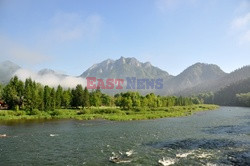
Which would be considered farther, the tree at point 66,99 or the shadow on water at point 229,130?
the tree at point 66,99

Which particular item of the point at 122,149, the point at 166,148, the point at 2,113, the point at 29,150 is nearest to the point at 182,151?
the point at 166,148

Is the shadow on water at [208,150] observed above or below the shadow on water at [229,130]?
below

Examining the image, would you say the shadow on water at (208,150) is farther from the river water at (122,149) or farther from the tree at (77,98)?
the tree at (77,98)

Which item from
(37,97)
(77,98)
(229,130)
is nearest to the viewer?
(229,130)

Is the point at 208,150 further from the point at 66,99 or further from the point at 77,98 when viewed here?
the point at 77,98

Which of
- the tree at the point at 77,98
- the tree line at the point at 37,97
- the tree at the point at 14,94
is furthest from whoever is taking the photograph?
the tree at the point at 77,98

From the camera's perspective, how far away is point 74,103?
129 metres

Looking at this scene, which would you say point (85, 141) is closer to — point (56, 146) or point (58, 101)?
point (56, 146)

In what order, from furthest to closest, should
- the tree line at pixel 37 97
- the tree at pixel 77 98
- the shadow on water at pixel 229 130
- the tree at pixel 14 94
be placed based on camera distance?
the tree at pixel 77 98, the tree at pixel 14 94, the tree line at pixel 37 97, the shadow on water at pixel 229 130

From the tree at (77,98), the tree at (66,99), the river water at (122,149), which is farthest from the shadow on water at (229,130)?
the tree at (66,99)

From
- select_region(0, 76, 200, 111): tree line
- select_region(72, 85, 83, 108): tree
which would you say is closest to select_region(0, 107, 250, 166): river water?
select_region(0, 76, 200, 111): tree line

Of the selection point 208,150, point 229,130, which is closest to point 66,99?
point 229,130

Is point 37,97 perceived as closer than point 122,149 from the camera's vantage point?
No

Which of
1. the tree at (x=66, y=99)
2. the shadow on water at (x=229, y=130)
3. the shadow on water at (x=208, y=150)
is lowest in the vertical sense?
the shadow on water at (x=208, y=150)
